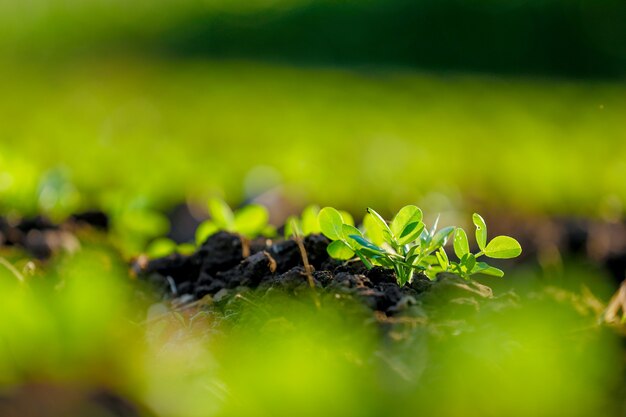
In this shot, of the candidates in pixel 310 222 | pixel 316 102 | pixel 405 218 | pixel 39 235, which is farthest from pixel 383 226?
pixel 316 102

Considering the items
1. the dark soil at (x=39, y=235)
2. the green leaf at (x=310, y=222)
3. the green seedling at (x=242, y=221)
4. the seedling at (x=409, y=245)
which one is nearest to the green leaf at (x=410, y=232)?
the seedling at (x=409, y=245)

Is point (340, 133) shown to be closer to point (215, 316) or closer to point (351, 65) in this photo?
point (215, 316)

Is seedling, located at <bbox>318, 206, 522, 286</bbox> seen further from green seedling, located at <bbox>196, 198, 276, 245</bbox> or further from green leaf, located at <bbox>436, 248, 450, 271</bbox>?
green seedling, located at <bbox>196, 198, 276, 245</bbox>

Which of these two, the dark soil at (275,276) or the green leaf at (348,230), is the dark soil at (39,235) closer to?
the dark soil at (275,276)

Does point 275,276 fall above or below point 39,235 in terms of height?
above

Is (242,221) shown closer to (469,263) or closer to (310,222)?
(310,222)

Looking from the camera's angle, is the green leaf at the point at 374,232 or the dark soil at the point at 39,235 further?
the dark soil at the point at 39,235

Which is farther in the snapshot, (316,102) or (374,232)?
(316,102)

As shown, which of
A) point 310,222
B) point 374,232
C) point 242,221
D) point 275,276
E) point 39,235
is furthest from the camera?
point 39,235
